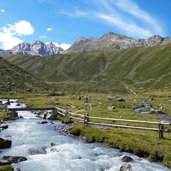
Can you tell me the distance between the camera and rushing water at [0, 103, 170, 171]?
29578 millimetres

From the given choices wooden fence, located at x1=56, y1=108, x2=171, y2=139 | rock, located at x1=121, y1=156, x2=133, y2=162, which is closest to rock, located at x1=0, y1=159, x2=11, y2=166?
rock, located at x1=121, y1=156, x2=133, y2=162

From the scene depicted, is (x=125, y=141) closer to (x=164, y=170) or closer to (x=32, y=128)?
(x=164, y=170)

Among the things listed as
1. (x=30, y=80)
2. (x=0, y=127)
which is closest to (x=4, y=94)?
(x=30, y=80)

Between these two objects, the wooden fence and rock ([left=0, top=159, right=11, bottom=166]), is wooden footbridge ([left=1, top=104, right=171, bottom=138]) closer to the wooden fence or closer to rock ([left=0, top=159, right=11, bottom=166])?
the wooden fence

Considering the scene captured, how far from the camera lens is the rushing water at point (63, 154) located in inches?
1164

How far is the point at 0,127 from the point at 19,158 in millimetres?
20594

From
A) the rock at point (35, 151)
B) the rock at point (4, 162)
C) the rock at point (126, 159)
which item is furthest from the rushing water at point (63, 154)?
the rock at point (4, 162)

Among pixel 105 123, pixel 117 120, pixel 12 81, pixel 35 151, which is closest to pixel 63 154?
pixel 35 151

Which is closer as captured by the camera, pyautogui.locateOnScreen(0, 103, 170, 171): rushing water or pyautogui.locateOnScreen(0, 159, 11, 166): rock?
pyautogui.locateOnScreen(0, 159, 11, 166): rock

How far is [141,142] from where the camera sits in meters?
36.7

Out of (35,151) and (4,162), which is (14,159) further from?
(35,151)

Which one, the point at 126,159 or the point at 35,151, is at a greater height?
the point at 35,151

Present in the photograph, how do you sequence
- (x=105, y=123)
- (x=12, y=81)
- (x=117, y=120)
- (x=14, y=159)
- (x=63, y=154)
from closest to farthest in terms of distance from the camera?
(x=14, y=159), (x=63, y=154), (x=117, y=120), (x=105, y=123), (x=12, y=81)

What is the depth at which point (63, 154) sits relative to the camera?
3394 centimetres
